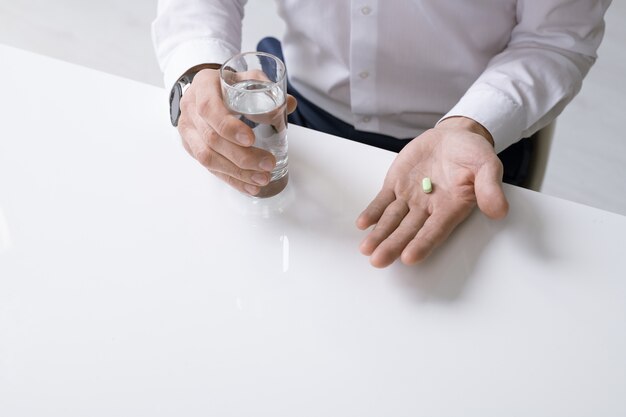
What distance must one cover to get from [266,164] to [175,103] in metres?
0.23

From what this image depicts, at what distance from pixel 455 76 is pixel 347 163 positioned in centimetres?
36

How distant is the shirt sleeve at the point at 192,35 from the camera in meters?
1.03

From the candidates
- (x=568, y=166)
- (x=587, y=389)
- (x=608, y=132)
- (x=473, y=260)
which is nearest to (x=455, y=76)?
(x=473, y=260)

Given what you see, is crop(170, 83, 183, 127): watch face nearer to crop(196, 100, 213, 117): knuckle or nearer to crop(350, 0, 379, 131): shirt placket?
crop(196, 100, 213, 117): knuckle

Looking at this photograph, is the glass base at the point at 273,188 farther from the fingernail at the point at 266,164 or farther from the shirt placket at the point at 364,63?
the shirt placket at the point at 364,63

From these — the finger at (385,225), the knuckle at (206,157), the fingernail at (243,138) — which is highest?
the fingernail at (243,138)

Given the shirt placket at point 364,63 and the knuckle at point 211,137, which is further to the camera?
the shirt placket at point 364,63

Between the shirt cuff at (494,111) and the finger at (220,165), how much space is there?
328 mm

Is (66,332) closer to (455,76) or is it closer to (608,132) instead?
(455,76)

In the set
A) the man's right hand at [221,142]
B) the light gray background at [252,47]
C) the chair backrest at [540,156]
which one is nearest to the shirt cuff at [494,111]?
the chair backrest at [540,156]

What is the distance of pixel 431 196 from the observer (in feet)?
2.77

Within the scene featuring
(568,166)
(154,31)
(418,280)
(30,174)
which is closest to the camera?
(418,280)

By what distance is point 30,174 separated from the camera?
878mm

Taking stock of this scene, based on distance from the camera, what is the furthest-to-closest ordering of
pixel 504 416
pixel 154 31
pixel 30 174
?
pixel 154 31 < pixel 30 174 < pixel 504 416
